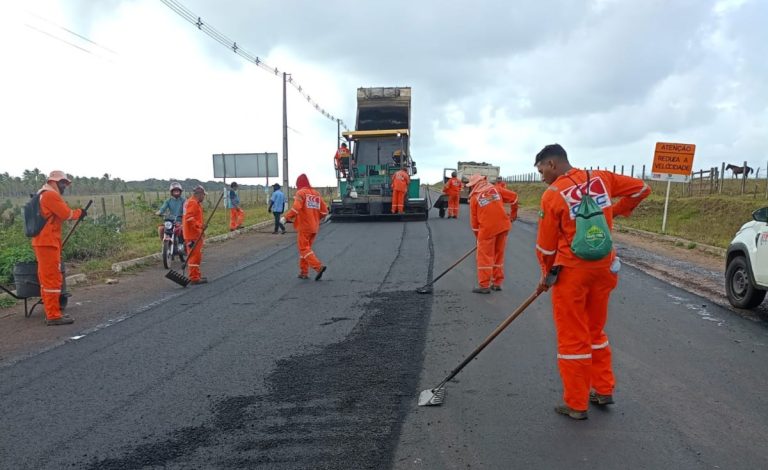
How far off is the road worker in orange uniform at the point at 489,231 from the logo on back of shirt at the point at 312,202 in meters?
2.82

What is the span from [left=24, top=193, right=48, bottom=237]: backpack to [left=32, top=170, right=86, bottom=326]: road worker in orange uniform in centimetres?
4

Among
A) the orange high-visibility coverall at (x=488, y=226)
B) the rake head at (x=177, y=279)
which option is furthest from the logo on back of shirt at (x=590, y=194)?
the rake head at (x=177, y=279)

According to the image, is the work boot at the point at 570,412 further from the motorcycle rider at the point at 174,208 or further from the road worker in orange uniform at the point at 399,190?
the road worker in orange uniform at the point at 399,190

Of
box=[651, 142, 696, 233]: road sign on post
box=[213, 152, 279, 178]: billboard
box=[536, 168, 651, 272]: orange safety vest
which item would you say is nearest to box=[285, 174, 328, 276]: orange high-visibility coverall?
box=[536, 168, 651, 272]: orange safety vest

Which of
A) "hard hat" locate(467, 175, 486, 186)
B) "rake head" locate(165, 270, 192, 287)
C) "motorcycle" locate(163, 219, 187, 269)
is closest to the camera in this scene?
"hard hat" locate(467, 175, 486, 186)

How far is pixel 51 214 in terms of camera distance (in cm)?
659

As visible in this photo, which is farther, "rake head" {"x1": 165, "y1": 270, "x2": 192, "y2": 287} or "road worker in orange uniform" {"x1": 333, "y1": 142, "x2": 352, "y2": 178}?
"road worker in orange uniform" {"x1": 333, "y1": 142, "x2": 352, "y2": 178}

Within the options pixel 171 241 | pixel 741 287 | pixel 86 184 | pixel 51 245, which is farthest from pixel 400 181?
pixel 86 184

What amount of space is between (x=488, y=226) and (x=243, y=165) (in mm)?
14786

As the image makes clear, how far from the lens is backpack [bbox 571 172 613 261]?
3.69 meters

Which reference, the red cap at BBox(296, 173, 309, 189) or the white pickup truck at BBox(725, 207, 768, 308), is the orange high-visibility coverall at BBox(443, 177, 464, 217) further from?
the white pickup truck at BBox(725, 207, 768, 308)

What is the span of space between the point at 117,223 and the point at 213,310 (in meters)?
10.3

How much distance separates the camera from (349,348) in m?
5.48

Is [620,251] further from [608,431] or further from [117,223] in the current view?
[117,223]
